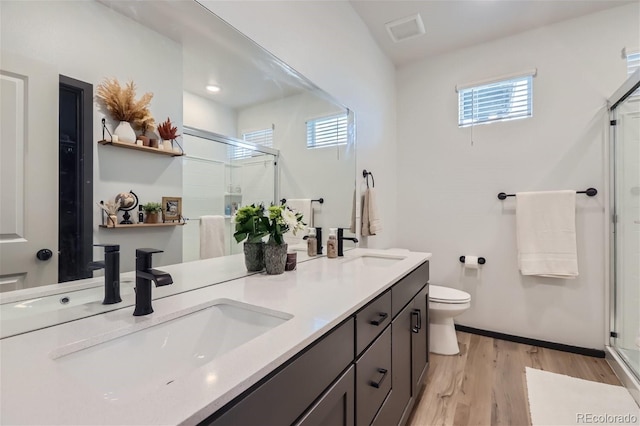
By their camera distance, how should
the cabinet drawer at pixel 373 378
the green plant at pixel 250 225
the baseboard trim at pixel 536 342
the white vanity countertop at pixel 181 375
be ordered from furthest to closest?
1. the baseboard trim at pixel 536 342
2. the green plant at pixel 250 225
3. the cabinet drawer at pixel 373 378
4. the white vanity countertop at pixel 181 375

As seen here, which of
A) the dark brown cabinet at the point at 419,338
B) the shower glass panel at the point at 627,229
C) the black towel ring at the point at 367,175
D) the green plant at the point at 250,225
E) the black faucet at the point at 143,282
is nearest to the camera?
the black faucet at the point at 143,282

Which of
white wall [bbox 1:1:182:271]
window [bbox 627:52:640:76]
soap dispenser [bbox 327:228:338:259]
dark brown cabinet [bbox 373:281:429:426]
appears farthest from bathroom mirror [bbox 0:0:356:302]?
window [bbox 627:52:640:76]

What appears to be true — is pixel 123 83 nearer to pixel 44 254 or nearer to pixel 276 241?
pixel 44 254

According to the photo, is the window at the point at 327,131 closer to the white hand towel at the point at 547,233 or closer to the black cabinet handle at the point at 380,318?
the black cabinet handle at the point at 380,318

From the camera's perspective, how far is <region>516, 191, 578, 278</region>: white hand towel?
2293 millimetres

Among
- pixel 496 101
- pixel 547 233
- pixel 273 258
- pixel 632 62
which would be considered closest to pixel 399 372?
pixel 273 258

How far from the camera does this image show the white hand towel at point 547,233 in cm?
229

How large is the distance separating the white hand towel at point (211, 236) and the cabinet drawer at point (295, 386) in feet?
2.10

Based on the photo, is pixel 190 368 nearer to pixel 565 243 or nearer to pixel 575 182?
pixel 565 243

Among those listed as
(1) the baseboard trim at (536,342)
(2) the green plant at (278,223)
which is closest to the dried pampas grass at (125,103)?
(2) the green plant at (278,223)

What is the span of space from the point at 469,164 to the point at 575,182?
0.77 metres

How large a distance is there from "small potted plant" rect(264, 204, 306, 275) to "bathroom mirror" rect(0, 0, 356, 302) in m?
0.16

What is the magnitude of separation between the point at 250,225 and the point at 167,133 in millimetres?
493

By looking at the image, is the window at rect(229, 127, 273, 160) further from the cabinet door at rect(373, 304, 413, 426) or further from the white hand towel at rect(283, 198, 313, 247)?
the cabinet door at rect(373, 304, 413, 426)
